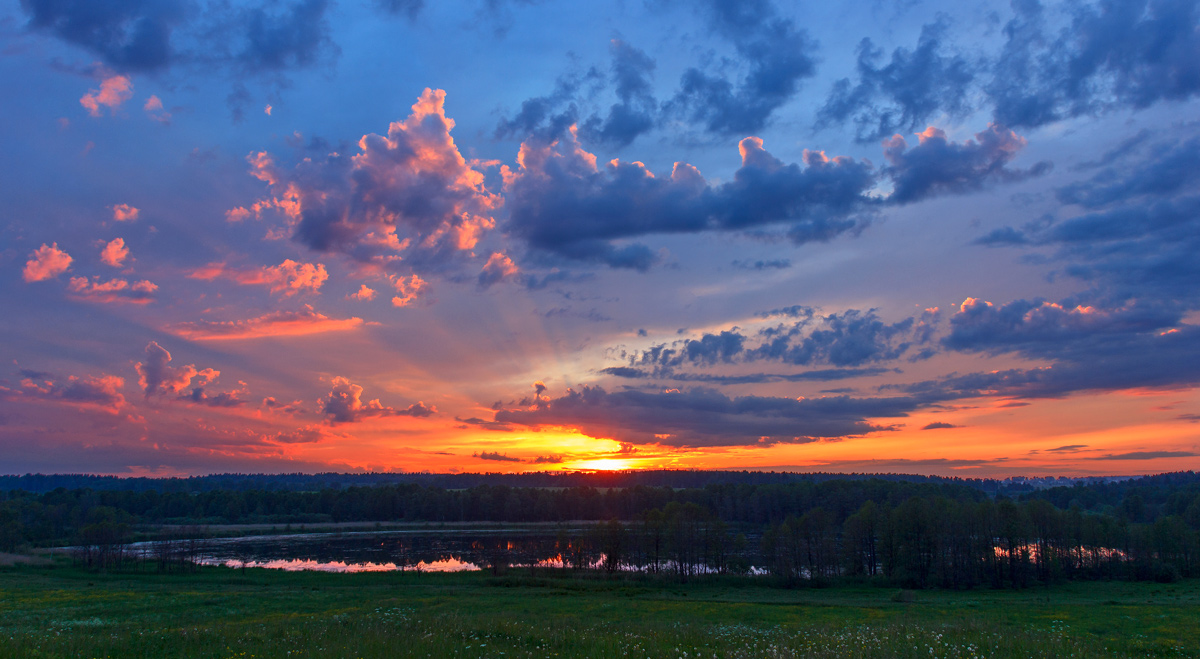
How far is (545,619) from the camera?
34531mm

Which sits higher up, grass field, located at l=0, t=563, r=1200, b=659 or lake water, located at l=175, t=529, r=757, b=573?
grass field, located at l=0, t=563, r=1200, b=659

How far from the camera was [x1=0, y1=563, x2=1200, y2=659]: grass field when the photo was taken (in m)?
16.9

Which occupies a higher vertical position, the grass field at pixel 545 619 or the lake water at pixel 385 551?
the grass field at pixel 545 619

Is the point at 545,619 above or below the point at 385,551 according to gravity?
above

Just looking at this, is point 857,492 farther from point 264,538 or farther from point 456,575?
point 264,538

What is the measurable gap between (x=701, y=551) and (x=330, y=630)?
272 ft

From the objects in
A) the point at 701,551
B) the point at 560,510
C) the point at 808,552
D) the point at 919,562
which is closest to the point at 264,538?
the point at 560,510

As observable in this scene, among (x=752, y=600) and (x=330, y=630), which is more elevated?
(x=330, y=630)

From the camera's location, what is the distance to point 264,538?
473 ft

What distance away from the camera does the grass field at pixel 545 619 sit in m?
16.9

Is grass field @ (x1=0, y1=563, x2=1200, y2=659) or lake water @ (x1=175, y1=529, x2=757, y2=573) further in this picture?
lake water @ (x1=175, y1=529, x2=757, y2=573)

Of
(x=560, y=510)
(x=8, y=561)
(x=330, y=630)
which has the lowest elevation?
(x=560, y=510)

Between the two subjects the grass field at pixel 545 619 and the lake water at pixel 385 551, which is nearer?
the grass field at pixel 545 619

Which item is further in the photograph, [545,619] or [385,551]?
[385,551]
